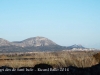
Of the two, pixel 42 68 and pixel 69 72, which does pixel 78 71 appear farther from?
pixel 42 68

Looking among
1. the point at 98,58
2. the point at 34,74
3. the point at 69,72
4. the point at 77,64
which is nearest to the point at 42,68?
the point at 34,74

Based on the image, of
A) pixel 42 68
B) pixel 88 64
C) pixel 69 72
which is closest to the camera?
pixel 69 72

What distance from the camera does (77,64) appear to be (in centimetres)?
1805

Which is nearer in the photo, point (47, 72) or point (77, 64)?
point (47, 72)

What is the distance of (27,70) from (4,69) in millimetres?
1263

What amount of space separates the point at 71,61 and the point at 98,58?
261cm

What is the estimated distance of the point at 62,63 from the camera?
62.0 feet

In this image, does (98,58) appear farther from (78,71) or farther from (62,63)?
(78,71)

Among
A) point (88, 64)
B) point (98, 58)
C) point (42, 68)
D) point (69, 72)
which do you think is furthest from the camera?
point (98, 58)

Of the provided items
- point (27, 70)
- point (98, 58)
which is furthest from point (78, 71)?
point (98, 58)

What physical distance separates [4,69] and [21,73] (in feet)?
3.63

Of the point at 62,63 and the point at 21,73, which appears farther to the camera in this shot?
the point at 62,63

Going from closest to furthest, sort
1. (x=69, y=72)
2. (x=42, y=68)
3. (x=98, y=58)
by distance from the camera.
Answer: (x=69, y=72)
(x=42, y=68)
(x=98, y=58)

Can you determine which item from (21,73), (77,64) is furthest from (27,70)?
(77,64)
